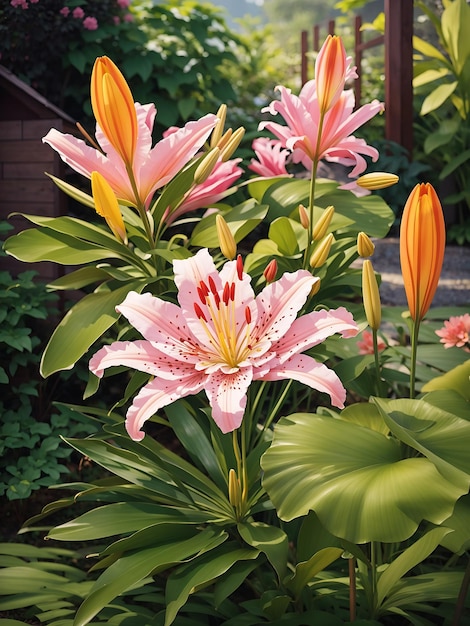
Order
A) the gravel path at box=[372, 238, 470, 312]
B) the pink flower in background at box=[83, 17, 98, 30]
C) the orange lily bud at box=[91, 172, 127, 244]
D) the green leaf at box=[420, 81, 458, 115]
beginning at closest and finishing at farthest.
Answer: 1. the orange lily bud at box=[91, 172, 127, 244]
2. the pink flower in background at box=[83, 17, 98, 30]
3. the gravel path at box=[372, 238, 470, 312]
4. the green leaf at box=[420, 81, 458, 115]

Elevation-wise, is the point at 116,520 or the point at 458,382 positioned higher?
the point at 458,382

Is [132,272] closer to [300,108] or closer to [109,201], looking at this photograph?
[109,201]

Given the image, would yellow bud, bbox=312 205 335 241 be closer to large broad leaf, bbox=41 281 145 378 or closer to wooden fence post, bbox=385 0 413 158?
large broad leaf, bbox=41 281 145 378

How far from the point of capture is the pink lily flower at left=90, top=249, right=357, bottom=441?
3.42ft

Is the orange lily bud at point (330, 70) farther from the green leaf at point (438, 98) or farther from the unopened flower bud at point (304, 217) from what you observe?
the green leaf at point (438, 98)

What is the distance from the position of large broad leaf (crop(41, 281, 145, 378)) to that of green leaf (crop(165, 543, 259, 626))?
1.23 feet

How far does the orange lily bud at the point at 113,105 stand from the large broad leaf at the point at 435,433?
21.7 inches

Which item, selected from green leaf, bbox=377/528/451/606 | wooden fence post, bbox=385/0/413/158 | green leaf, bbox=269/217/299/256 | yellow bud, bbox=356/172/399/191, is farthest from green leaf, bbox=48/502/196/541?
wooden fence post, bbox=385/0/413/158

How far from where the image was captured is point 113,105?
114cm

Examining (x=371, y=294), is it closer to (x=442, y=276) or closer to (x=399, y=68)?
(x=442, y=276)

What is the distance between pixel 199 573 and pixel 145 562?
0.27ft

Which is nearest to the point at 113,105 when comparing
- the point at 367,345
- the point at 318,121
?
the point at 318,121

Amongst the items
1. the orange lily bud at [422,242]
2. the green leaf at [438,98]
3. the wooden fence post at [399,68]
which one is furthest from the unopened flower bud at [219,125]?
the wooden fence post at [399,68]

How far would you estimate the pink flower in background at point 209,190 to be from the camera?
1482 mm
